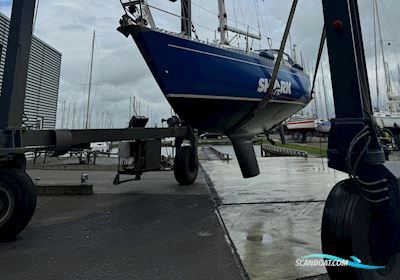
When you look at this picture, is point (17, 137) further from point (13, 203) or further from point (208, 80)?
point (208, 80)

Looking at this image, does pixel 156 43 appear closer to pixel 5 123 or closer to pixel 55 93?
pixel 5 123

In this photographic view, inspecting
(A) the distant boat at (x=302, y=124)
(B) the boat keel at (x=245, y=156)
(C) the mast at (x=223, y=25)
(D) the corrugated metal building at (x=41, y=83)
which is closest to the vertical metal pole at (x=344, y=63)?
(B) the boat keel at (x=245, y=156)

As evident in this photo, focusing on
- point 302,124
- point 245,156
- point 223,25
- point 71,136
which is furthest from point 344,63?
point 302,124

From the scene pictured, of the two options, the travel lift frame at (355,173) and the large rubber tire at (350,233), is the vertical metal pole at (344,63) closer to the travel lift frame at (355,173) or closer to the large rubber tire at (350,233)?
the travel lift frame at (355,173)

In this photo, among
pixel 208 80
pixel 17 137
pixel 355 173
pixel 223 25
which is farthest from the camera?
pixel 223 25

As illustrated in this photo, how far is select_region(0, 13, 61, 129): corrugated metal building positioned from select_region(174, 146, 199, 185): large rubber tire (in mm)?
3244

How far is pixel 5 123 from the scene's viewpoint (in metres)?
4.40

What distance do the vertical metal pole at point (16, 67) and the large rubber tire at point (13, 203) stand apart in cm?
66

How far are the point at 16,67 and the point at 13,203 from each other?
1651mm

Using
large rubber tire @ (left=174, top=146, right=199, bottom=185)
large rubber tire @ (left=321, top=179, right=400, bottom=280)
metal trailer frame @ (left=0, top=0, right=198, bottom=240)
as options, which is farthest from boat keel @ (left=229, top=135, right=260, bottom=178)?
large rubber tire @ (left=321, top=179, right=400, bottom=280)

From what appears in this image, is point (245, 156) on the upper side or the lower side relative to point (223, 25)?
lower

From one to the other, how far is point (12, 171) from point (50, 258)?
124 centimetres

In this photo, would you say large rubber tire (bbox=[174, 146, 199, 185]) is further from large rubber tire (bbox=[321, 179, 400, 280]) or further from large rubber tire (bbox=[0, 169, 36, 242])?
large rubber tire (bbox=[321, 179, 400, 280])

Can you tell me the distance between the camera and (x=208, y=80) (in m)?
6.54
